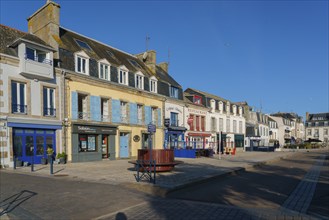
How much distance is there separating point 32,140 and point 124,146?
317 inches

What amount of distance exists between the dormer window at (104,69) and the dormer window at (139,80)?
11.4ft

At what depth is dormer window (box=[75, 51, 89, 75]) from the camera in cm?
1995

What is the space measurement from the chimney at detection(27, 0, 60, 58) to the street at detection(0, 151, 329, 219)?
12.3m

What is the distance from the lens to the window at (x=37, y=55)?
17.1m

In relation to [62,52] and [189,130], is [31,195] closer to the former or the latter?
[62,52]

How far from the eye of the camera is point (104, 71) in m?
22.1

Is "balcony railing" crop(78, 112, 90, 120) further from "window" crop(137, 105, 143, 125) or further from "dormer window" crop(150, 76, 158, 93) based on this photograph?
"dormer window" crop(150, 76, 158, 93)

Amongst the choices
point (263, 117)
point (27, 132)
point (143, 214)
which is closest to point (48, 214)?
point (143, 214)

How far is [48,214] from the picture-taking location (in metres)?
5.88

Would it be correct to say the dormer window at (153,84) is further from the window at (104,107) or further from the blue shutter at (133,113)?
the window at (104,107)

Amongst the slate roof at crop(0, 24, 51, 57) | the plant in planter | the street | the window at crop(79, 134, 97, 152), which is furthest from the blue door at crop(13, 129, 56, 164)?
the street

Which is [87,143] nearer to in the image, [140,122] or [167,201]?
[140,122]

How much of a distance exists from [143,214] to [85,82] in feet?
51.8

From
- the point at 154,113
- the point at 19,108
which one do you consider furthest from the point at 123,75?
the point at 19,108
